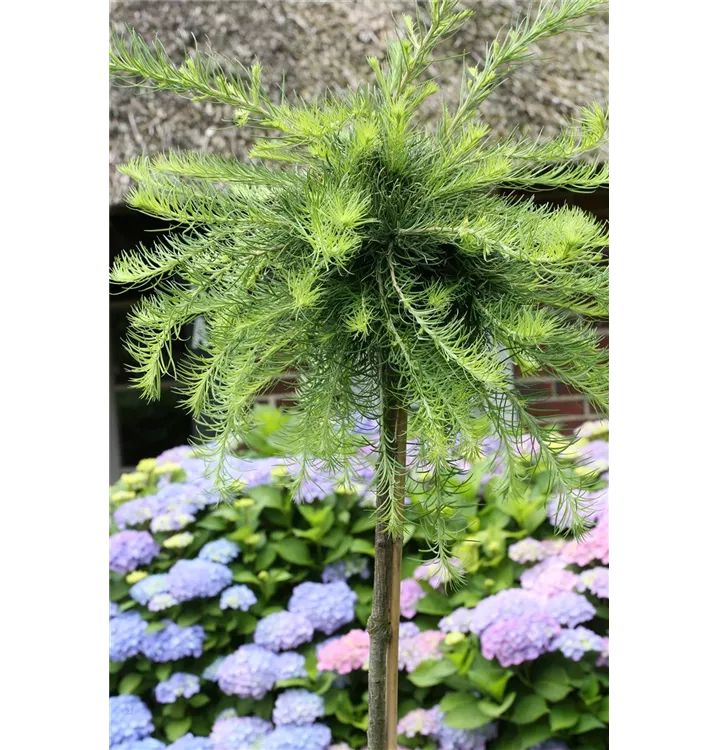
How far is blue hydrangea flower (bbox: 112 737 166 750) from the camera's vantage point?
117cm

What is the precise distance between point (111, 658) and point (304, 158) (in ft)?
3.35

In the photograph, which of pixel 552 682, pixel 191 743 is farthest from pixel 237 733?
pixel 552 682

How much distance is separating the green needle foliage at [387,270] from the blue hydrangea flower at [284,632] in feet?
2.22

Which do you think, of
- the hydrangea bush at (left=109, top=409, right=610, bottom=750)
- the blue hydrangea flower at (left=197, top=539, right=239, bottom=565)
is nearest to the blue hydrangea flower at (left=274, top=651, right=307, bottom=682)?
the hydrangea bush at (left=109, top=409, right=610, bottom=750)

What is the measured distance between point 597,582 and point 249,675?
0.65 meters

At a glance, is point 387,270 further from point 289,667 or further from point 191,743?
point 191,743

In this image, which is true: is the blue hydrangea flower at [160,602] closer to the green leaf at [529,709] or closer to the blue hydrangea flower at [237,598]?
the blue hydrangea flower at [237,598]

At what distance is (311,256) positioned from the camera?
59 centimetres

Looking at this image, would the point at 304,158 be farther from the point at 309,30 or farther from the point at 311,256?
the point at 309,30

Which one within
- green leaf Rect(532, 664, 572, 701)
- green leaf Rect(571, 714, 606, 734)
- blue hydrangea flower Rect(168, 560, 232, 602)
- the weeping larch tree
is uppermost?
the weeping larch tree

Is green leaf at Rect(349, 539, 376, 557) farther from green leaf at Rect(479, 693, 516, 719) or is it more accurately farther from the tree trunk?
the tree trunk

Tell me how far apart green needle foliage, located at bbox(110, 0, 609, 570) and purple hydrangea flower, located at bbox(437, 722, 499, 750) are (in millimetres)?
674

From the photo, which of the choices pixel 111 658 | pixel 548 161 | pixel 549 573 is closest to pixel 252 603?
pixel 111 658

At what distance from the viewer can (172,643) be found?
4.07ft
